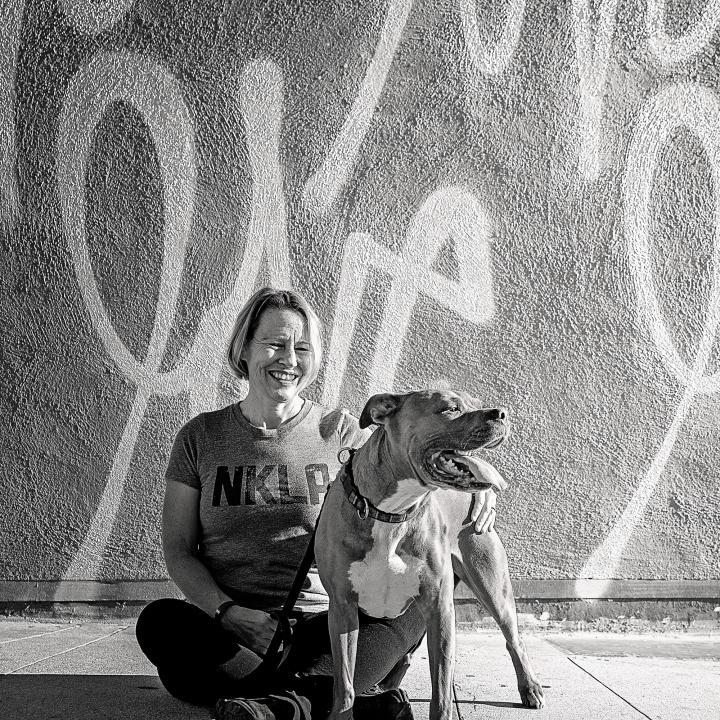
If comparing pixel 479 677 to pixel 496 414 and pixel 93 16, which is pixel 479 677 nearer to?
pixel 496 414

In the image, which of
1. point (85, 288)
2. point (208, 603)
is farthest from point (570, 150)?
point (208, 603)

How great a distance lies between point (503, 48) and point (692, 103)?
893 mm

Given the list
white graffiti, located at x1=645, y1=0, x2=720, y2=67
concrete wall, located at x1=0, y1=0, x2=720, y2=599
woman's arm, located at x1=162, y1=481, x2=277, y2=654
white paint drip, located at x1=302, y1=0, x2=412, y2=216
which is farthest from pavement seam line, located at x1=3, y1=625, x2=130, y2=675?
white graffiti, located at x1=645, y1=0, x2=720, y2=67

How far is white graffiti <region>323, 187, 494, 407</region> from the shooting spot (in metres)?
3.76

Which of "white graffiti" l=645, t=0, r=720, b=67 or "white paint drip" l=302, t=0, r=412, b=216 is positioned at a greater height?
"white graffiti" l=645, t=0, r=720, b=67

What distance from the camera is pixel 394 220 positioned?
3.78 metres

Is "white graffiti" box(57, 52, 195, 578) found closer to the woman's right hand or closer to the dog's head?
the woman's right hand

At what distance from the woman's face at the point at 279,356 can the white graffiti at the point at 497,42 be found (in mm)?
1842

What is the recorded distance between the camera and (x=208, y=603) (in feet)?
7.57

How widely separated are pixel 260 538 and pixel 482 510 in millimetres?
640

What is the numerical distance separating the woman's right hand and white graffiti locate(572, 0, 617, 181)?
255 cm

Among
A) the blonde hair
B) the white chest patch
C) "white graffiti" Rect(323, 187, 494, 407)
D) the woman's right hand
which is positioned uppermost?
"white graffiti" Rect(323, 187, 494, 407)

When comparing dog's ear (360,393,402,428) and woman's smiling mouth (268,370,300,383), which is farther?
woman's smiling mouth (268,370,300,383)

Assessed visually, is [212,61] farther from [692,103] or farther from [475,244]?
[692,103]
